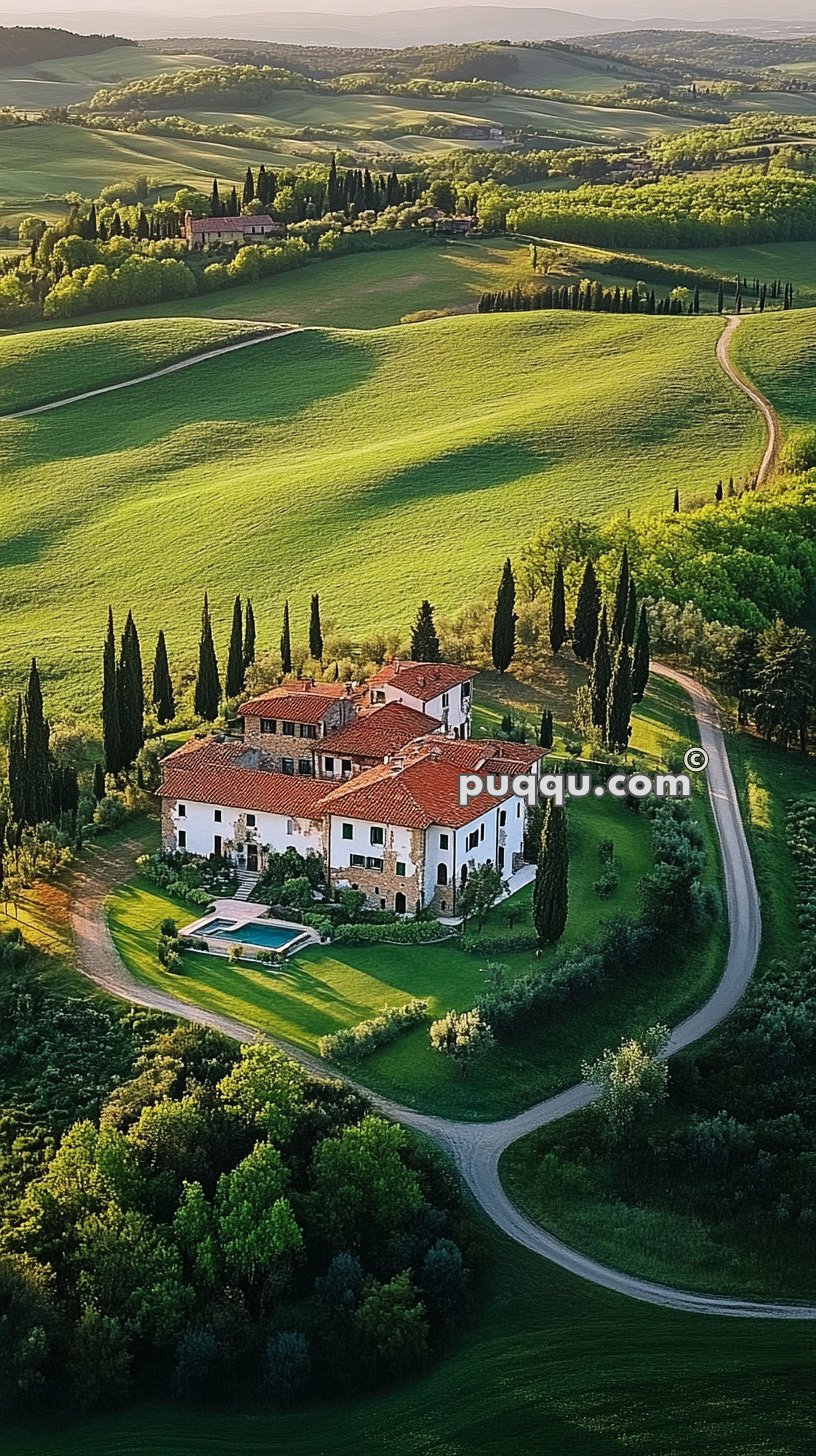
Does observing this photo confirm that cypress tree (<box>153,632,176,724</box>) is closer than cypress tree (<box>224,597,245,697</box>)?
Yes

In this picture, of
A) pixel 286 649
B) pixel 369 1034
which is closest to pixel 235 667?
pixel 286 649

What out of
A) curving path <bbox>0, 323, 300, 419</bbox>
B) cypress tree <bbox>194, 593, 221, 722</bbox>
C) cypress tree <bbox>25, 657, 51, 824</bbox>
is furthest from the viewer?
curving path <bbox>0, 323, 300, 419</bbox>

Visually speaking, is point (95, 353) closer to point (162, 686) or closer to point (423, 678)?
point (162, 686)

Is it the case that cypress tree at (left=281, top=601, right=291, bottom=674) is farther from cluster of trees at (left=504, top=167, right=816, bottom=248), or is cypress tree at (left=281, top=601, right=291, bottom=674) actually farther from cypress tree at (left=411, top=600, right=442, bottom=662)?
cluster of trees at (left=504, top=167, right=816, bottom=248)

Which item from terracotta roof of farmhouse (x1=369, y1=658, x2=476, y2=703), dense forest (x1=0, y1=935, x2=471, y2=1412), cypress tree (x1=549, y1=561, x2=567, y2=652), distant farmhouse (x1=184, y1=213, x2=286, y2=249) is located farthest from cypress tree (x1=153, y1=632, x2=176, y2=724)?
distant farmhouse (x1=184, y1=213, x2=286, y2=249)

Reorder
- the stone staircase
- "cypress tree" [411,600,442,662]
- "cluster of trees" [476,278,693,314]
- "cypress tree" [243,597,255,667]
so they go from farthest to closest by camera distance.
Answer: "cluster of trees" [476,278,693,314]
"cypress tree" [243,597,255,667]
"cypress tree" [411,600,442,662]
the stone staircase

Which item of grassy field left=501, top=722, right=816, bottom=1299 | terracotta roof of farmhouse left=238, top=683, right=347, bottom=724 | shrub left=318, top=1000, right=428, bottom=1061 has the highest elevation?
terracotta roof of farmhouse left=238, top=683, right=347, bottom=724

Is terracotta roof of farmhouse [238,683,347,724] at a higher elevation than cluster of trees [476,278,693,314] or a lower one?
lower

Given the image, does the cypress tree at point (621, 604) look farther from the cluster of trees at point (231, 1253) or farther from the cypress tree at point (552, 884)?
the cluster of trees at point (231, 1253)
